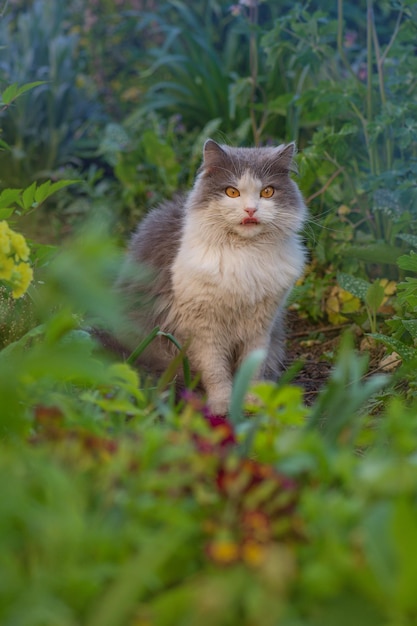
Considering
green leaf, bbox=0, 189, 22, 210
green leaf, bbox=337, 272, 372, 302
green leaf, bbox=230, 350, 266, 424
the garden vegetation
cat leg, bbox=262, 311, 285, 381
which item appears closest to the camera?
the garden vegetation

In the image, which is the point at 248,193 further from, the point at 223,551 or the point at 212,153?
the point at 223,551

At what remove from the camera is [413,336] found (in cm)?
310

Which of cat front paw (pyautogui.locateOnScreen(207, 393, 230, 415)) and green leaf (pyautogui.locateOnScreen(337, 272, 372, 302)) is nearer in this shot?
cat front paw (pyautogui.locateOnScreen(207, 393, 230, 415))

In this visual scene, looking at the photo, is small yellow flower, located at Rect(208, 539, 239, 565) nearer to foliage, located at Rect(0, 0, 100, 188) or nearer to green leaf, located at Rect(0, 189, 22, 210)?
green leaf, located at Rect(0, 189, 22, 210)

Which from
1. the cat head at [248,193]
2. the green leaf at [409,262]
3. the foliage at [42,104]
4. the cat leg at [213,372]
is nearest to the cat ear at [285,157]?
the cat head at [248,193]

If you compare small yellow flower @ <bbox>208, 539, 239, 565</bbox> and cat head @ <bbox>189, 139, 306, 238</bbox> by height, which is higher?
small yellow flower @ <bbox>208, 539, 239, 565</bbox>

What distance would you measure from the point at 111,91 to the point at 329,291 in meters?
3.73

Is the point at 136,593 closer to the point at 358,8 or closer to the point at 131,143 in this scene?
the point at 131,143

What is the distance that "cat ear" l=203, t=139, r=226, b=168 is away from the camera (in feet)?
10.3

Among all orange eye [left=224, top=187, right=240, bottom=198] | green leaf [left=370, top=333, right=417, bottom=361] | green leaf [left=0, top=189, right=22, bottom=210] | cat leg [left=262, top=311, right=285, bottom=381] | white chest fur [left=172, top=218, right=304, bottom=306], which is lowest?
cat leg [left=262, top=311, right=285, bottom=381]

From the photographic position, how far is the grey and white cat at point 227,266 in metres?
3.11

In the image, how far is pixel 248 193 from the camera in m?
3.09

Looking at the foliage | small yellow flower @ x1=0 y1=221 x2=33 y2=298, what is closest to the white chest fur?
small yellow flower @ x1=0 y1=221 x2=33 y2=298

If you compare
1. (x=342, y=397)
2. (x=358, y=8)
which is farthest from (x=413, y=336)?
(x=358, y=8)
